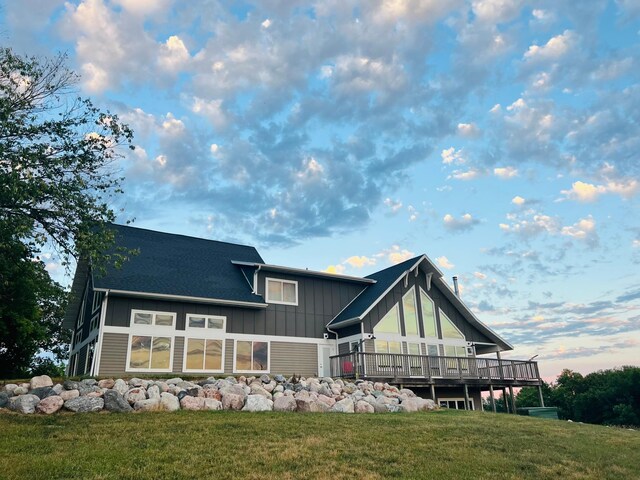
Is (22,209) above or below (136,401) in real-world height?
above

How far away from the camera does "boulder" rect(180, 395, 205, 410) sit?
39.7ft

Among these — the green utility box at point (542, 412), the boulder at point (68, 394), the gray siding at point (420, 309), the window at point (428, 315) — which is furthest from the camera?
the window at point (428, 315)

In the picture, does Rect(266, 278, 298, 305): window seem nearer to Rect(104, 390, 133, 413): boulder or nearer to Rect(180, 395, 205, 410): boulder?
Rect(180, 395, 205, 410): boulder

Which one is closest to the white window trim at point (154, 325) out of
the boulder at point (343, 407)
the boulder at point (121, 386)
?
the boulder at point (121, 386)

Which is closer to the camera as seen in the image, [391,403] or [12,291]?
[391,403]

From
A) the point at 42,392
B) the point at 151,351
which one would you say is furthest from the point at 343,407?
the point at 151,351

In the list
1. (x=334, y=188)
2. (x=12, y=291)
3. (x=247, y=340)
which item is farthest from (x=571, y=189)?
(x=12, y=291)

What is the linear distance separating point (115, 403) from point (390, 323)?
44.6ft

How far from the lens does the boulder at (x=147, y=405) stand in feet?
38.3

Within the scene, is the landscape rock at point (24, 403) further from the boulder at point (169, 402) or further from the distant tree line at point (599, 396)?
the distant tree line at point (599, 396)

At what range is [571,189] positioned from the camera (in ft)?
65.2

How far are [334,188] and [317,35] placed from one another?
9929mm

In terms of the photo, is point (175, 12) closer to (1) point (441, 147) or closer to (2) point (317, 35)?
(2) point (317, 35)

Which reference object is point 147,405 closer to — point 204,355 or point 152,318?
point 152,318
